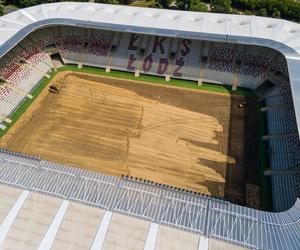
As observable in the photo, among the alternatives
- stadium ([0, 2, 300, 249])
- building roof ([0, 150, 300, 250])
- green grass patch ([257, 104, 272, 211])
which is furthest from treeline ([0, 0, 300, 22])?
building roof ([0, 150, 300, 250])

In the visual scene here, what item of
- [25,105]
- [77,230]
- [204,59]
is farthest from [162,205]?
[204,59]

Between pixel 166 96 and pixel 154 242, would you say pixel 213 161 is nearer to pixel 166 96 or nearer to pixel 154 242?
pixel 166 96

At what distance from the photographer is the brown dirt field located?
3166cm

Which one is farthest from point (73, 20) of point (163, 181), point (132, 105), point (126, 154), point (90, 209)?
point (90, 209)

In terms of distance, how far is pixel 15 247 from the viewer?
19188mm

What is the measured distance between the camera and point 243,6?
219ft

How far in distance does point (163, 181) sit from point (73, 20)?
25970mm

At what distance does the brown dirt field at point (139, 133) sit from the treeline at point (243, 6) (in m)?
29.3

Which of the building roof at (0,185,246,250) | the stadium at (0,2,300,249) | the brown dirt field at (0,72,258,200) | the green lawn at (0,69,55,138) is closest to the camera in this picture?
the building roof at (0,185,246,250)

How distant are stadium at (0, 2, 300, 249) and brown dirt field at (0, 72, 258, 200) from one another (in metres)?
0.15

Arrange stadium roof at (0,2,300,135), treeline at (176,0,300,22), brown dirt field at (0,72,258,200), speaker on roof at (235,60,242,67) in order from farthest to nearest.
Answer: treeline at (176,0,300,22) → speaker on roof at (235,60,242,67) → stadium roof at (0,2,300,135) → brown dirt field at (0,72,258,200)

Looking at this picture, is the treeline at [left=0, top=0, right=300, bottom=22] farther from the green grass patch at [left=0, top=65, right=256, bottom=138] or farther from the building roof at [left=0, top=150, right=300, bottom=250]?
the building roof at [left=0, top=150, right=300, bottom=250]

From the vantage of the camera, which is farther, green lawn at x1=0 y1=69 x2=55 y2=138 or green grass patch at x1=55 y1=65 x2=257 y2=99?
green grass patch at x1=55 y1=65 x2=257 y2=99

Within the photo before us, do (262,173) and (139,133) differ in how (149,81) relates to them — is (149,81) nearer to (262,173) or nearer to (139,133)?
(139,133)
